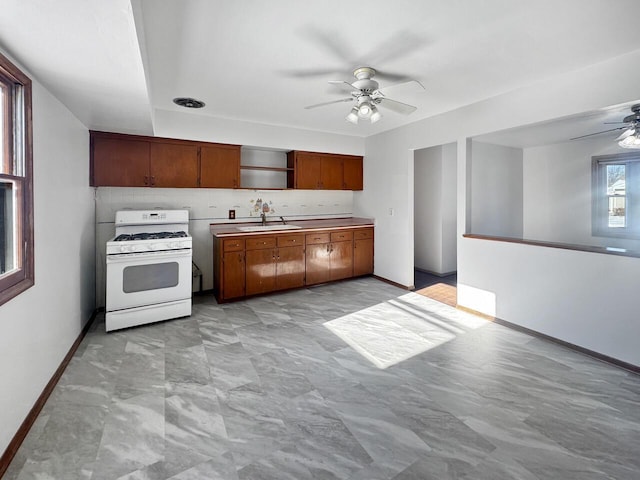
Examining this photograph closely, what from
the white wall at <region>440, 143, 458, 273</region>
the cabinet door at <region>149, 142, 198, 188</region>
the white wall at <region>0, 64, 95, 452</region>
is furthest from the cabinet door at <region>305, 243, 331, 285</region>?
the white wall at <region>0, 64, 95, 452</region>

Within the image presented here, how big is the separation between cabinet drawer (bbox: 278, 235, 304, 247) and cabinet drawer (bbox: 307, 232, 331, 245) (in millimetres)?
136

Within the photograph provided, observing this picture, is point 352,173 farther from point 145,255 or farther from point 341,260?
point 145,255

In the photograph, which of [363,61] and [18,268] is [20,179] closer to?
[18,268]

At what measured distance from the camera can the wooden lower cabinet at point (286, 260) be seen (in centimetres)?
408

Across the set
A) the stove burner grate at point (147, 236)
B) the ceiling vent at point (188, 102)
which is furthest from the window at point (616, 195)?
the stove burner grate at point (147, 236)

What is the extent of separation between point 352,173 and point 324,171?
0.58m

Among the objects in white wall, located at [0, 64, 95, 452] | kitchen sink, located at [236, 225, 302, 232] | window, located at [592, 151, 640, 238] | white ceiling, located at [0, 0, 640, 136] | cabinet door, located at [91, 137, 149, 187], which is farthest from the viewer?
window, located at [592, 151, 640, 238]

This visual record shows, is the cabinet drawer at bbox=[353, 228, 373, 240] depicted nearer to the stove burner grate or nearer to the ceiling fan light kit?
the stove burner grate

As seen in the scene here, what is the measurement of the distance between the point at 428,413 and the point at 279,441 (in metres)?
0.95

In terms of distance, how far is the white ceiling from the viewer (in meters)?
1.57

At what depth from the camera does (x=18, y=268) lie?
1.86 meters

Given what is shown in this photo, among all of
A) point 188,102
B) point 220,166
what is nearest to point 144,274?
point 220,166

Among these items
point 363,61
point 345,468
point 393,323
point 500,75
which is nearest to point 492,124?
point 500,75

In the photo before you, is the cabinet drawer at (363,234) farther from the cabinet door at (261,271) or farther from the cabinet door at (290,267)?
the cabinet door at (261,271)
